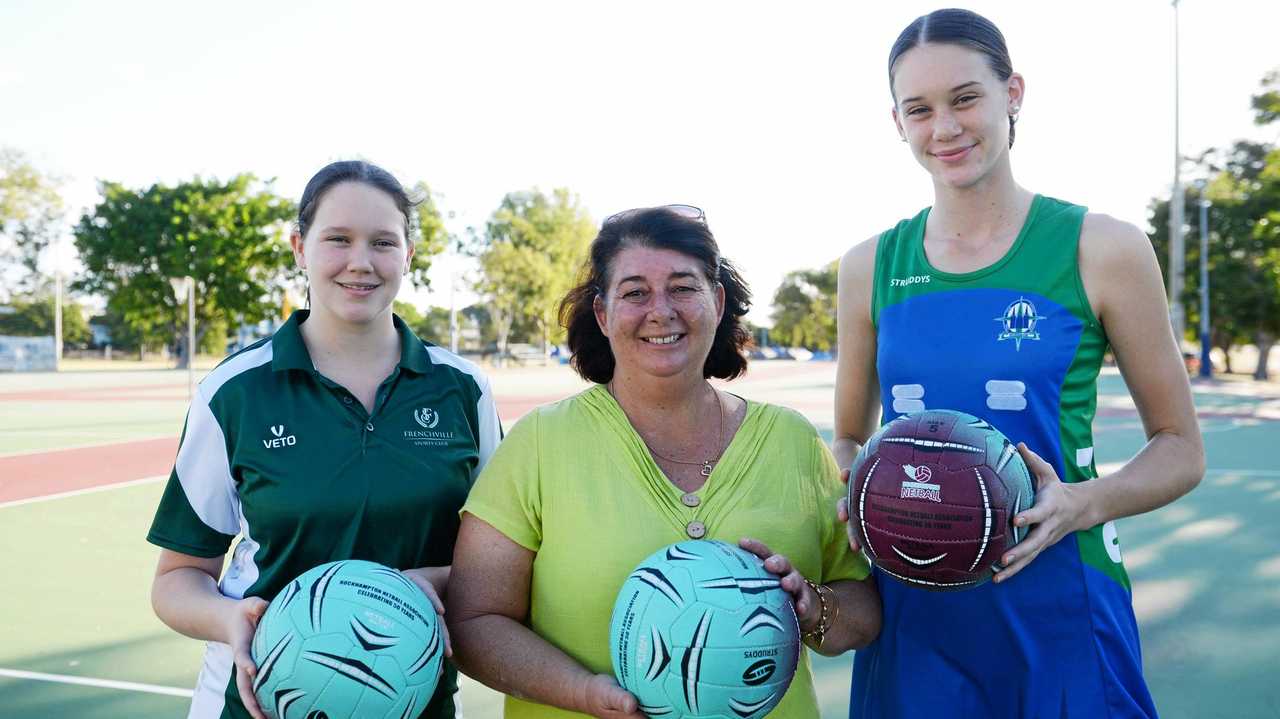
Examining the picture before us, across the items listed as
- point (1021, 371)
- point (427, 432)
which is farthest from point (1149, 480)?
point (427, 432)

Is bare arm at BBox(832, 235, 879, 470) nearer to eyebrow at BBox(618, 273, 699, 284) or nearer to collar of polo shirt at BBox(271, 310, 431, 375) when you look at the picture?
eyebrow at BBox(618, 273, 699, 284)

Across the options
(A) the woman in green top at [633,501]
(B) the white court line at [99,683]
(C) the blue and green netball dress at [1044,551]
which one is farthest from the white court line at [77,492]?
(C) the blue and green netball dress at [1044,551]

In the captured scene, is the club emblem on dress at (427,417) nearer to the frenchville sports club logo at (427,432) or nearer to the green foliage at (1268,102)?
the frenchville sports club logo at (427,432)

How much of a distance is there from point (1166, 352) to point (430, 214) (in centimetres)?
4372

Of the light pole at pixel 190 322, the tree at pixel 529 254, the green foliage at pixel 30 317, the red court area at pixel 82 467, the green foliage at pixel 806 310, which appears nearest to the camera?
the red court area at pixel 82 467

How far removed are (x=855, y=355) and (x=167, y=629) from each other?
460cm

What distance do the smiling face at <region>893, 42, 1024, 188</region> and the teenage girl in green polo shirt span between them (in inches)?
56.5

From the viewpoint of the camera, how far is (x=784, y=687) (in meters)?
2.09

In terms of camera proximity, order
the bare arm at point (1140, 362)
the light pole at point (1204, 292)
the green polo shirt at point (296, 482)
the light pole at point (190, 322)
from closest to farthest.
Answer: the bare arm at point (1140, 362) → the green polo shirt at point (296, 482) → the light pole at point (190, 322) → the light pole at point (1204, 292)

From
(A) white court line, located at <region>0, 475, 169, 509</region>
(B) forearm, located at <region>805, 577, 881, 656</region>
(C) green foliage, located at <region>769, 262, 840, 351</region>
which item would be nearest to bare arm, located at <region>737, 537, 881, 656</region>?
(B) forearm, located at <region>805, 577, 881, 656</region>

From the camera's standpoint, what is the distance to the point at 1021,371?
2248mm

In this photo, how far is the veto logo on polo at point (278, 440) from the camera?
8.17 ft

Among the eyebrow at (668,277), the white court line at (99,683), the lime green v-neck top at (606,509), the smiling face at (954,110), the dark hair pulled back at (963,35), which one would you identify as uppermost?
the dark hair pulled back at (963,35)

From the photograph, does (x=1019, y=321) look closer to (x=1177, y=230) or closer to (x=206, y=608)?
(x=206, y=608)
